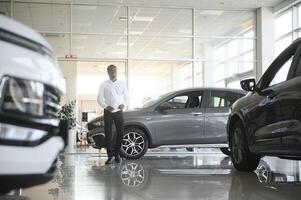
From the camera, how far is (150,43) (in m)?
15.3

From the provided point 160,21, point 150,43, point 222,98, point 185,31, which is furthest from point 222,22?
point 222,98

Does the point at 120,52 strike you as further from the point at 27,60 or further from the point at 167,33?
the point at 27,60

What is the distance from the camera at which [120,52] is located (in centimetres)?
1509

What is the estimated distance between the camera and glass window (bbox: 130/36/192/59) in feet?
49.6

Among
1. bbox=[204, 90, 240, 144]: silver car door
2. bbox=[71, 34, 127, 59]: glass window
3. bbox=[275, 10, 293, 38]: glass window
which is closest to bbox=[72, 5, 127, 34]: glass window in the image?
bbox=[71, 34, 127, 59]: glass window

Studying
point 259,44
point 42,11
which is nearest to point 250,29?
point 259,44

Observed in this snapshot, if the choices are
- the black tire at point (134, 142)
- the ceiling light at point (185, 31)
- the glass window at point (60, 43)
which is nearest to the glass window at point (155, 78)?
the ceiling light at point (185, 31)

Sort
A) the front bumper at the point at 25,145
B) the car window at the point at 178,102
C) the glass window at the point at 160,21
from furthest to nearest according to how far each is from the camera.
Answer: the glass window at the point at 160,21, the car window at the point at 178,102, the front bumper at the point at 25,145

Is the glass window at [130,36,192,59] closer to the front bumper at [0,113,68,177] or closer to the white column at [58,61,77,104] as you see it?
the white column at [58,61,77,104]

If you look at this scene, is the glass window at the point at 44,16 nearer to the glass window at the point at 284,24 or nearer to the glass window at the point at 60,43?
the glass window at the point at 60,43

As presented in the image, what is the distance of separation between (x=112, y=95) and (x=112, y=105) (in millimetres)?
176

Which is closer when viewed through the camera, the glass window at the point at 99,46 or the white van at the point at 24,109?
the white van at the point at 24,109

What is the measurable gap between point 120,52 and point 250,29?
445 centimetres

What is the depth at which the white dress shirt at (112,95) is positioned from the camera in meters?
8.52
